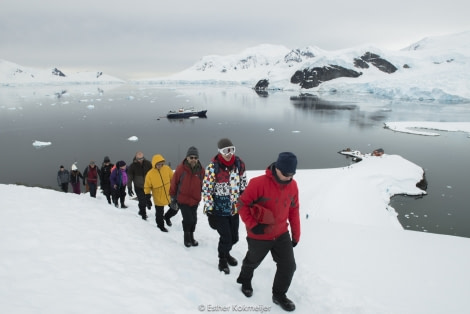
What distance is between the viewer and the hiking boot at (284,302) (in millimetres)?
3615

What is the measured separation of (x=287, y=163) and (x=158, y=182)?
3.40 metres

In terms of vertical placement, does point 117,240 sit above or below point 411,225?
above

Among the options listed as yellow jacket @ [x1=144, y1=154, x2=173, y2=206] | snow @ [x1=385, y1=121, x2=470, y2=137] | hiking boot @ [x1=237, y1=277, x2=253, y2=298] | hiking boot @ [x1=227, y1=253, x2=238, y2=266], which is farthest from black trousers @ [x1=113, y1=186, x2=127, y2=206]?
snow @ [x1=385, y1=121, x2=470, y2=137]

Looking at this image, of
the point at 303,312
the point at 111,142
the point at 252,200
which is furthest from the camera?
the point at 111,142

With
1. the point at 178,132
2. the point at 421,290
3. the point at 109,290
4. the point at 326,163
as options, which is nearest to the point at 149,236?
the point at 109,290

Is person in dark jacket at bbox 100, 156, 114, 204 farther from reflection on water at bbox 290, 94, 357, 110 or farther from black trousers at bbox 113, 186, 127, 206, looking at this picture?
reflection on water at bbox 290, 94, 357, 110

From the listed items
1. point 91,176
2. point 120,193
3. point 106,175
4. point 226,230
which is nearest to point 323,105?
point 91,176

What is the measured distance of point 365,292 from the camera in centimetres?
411

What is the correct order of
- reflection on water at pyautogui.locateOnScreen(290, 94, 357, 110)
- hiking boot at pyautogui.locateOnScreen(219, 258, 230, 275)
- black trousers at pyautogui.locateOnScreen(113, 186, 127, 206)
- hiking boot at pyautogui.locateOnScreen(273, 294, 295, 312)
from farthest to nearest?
reflection on water at pyautogui.locateOnScreen(290, 94, 357, 110)
black trousers at pyautogui.locateOnScreen(113, 186, 127, 206)
hiking boot at pyautogui.locateOnScreen(219, 258, 230, 275)
hiking boot at pyautogui.locateOnScreen(273, 294, 295, 312)

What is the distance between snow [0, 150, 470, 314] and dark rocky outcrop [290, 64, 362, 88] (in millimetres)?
131247

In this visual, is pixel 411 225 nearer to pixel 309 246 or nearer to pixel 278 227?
pixel 309 246

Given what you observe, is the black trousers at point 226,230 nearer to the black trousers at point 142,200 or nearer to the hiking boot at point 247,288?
the hiking boot at point 247,288

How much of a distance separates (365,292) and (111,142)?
112 ft

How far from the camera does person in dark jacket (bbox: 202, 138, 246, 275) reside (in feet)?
13.3
